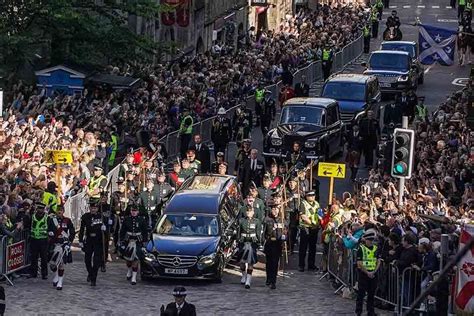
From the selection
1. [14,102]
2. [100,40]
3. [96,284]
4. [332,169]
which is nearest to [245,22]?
[100,40]

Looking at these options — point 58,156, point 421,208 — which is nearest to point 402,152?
point 421,208

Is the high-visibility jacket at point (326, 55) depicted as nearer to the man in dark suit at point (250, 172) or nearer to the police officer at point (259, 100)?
the police officer at point (259, 100)

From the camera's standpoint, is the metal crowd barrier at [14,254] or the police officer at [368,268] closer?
the police officer at [368,268]

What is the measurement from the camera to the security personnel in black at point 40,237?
31.8 m

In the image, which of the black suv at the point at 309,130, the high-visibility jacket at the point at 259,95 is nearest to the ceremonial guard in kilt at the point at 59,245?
the black suv at the point at 309,130

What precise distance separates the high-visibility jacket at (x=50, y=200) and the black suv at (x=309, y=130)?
12.5 m

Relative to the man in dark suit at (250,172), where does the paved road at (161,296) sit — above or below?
below

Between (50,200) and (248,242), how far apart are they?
12.3 feet

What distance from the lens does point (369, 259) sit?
2922cm

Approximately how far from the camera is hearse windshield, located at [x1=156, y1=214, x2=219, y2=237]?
3338 cm

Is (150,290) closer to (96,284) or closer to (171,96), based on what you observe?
(96,284)

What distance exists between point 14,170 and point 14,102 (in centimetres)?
930

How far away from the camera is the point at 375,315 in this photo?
96.5 feet

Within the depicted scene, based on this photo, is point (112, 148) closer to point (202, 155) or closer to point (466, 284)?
point (202, 155)
